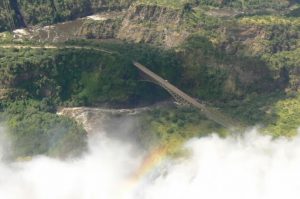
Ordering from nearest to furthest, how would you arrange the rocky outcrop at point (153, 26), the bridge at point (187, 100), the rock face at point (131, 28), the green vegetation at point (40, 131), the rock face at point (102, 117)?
the green vegetation at point (40, 131), the bridge at point (187, 100), the rock face at point (102, 117), the rocky outcrop at point (153, 26), the rock face at point (131, 28)

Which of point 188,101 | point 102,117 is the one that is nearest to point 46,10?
point 102,117

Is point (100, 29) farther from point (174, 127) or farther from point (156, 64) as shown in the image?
point (174, 127)

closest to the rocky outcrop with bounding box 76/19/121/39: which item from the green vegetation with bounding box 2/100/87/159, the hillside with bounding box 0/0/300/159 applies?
the hillside with bounding box 0/0/300/159

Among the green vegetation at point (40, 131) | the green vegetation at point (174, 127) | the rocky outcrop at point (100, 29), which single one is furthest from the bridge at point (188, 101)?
the rocky outcrop at point (100, 29)

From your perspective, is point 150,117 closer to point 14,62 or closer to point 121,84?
point 121,84

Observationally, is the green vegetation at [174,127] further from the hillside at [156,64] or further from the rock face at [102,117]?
the rock face at [102,117]

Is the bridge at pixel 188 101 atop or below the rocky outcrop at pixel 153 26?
below

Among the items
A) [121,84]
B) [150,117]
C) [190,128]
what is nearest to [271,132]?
[190,128]

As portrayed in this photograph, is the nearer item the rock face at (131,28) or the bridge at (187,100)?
the bridge at (187,100)
